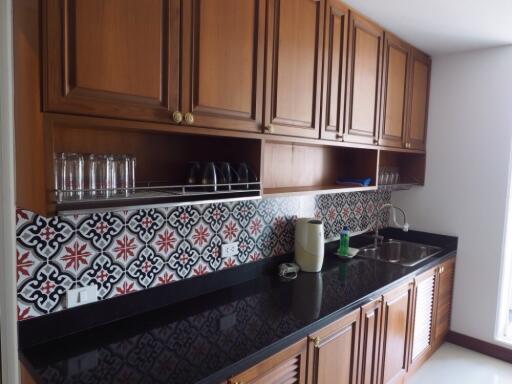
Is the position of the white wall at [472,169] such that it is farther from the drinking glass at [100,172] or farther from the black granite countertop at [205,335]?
the drinking glass at [100,172]

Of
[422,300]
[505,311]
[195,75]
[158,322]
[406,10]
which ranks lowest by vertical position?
[505,311]

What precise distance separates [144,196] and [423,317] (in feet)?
7.47

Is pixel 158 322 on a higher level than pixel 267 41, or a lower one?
lower

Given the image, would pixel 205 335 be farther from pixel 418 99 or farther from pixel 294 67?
pixel 418 99

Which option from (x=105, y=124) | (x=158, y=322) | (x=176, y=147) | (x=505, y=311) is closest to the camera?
(x=105, y=124)

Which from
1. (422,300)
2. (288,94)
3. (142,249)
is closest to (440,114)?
(422,300)

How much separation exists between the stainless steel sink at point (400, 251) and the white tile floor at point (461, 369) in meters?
0.79

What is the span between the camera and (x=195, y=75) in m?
1.36

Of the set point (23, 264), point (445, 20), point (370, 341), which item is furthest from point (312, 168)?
point (23, 264)

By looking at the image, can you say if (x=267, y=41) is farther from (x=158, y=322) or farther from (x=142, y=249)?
(x=158, y=322)

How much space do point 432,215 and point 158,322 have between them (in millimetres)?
2537

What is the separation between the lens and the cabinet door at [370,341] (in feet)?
6.40

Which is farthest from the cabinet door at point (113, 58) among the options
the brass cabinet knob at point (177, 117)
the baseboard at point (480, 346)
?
the baseboard at point (480, 346)

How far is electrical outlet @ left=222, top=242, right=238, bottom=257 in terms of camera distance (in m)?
1.94
